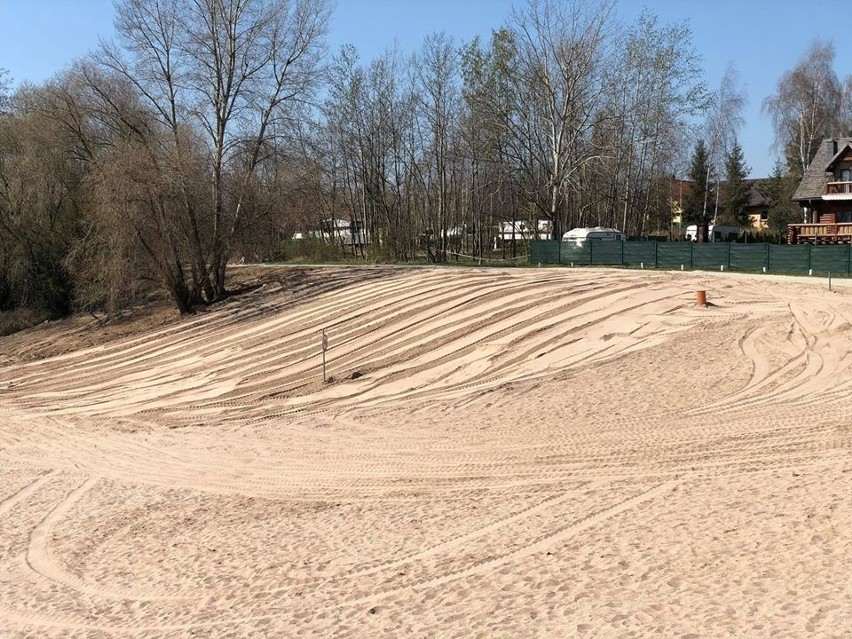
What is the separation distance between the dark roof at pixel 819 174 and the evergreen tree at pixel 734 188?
20847mm

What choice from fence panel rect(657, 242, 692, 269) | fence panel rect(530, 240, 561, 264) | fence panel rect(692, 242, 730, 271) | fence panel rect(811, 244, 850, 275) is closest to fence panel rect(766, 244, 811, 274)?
fence panel rect(811, 244, 850, 275)

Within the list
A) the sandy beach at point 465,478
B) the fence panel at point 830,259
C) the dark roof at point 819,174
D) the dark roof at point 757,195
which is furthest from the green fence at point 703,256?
the dark roof at point 757,195

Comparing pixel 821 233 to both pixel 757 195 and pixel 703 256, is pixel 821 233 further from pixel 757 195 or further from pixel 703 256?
pixel 757 195

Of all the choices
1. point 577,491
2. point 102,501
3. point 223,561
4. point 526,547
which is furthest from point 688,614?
point 102,501

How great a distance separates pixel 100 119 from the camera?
36719mm

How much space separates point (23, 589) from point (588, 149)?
40.5 m

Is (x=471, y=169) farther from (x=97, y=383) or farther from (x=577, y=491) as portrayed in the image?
(x=577, y=491)

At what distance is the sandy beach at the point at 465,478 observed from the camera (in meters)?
6.75

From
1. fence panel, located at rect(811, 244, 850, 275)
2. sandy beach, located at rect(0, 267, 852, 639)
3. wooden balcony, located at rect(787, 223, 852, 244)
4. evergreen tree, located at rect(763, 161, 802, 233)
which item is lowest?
sandy beach, located at rect(0, 267, 852, 639)

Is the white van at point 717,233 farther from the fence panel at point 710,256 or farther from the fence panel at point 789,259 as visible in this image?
the fence panel at point 789,259

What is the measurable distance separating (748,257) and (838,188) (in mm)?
22350

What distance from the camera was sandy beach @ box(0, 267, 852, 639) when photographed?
6.75 meters

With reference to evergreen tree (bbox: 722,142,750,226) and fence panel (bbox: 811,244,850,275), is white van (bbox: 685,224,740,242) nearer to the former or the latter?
evergreen tree (bbox: 722,142,750,226)

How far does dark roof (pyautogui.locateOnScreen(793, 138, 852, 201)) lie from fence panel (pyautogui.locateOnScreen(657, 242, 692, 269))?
20493mm
